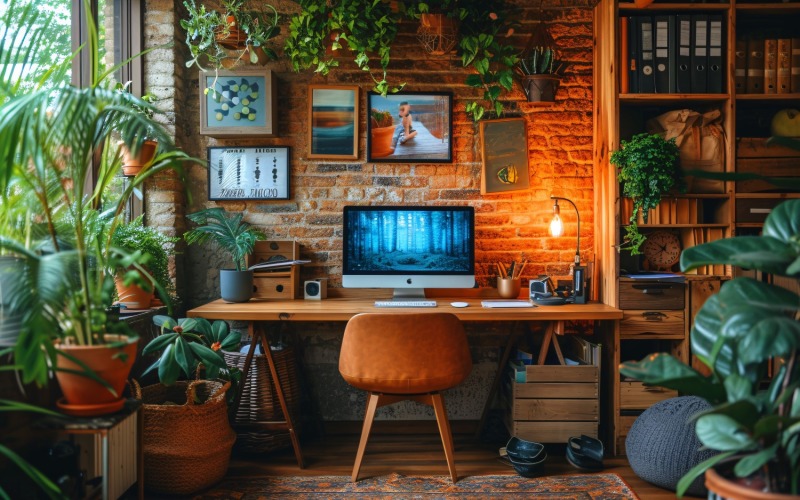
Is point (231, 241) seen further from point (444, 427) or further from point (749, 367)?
point (749, 367)

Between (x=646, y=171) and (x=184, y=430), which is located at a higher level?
(x=646, y=171)

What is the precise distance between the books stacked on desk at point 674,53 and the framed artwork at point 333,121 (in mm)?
1498

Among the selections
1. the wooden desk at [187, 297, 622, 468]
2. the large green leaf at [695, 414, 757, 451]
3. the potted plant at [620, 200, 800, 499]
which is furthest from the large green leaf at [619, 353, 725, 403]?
the wooden desk at [187, 297, 622, 468]

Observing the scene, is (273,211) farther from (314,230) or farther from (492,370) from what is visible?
(492,370)

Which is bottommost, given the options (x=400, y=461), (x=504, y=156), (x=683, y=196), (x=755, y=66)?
(x=400, y=461)

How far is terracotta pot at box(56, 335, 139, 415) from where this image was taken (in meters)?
1.88

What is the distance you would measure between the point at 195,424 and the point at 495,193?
2.02 meters

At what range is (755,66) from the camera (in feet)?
10.6

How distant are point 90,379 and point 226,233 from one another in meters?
1.47

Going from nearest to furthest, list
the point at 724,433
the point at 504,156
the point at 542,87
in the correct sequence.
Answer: the point at 724,433, the point at 542,87, the point at 504,156

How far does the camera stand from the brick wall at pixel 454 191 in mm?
3594

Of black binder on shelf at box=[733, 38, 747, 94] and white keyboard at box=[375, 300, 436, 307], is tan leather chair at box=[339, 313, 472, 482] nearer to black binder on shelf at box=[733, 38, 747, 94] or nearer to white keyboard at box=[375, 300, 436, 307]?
white keyboard at box=[375, 300, 436, 307]

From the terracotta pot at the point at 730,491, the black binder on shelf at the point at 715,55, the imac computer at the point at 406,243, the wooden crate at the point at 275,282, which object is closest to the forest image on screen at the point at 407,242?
the imac computer at the point at 406,243

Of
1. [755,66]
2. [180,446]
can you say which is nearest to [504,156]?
[755,66]
